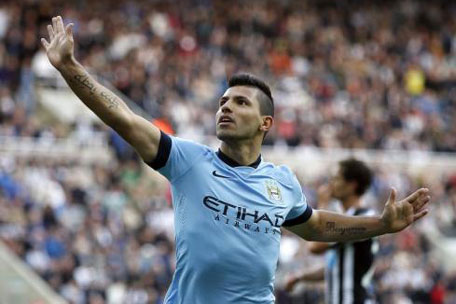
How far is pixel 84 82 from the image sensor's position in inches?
201

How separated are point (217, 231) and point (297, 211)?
29.4 inches

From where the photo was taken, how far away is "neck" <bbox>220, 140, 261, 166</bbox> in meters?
5.76

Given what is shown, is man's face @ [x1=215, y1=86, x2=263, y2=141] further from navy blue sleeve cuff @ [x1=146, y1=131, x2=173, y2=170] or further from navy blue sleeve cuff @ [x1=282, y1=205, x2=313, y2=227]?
navy blue sleeve cuff @ [x1=282, y1=205, x2=313, y2=227]

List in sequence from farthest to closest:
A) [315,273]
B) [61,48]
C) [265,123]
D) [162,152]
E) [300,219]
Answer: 1. [315,273]
2. [300,219]
3. [265,123]
4. [162,152]
5. [61,48]

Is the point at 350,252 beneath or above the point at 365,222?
above

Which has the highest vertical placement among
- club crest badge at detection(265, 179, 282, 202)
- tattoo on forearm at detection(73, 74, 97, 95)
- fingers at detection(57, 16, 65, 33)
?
fingers at detection(57, 16, 65, 33)

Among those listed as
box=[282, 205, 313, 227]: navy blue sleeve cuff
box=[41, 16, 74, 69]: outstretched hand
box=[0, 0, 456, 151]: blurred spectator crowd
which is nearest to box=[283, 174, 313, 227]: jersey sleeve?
box=[282, 205, 313, 227]: navy blue sleeve cuff

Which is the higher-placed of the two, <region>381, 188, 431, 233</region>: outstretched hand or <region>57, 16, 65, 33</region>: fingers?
<region>57, 16, 65, 33</region>: fingers

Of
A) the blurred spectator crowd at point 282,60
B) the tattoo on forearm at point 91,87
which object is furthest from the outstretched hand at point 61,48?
the blurred spectator crowd at point 282,60

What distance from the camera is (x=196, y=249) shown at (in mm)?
5402

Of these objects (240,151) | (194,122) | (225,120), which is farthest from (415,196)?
(194,122)

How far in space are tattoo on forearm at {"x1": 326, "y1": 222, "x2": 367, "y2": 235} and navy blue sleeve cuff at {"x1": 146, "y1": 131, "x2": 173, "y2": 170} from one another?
130 cm

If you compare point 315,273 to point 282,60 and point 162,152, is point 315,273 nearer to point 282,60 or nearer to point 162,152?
point 162,152

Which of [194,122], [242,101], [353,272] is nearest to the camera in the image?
[242,101]
